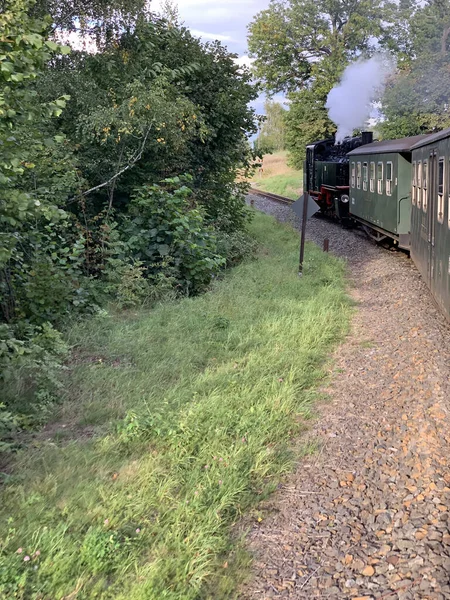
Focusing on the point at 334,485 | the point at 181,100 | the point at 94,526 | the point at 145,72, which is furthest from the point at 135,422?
the point at 145,72

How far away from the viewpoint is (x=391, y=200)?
1352 cm

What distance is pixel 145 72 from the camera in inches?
440

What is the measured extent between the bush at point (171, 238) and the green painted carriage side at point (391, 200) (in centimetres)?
456

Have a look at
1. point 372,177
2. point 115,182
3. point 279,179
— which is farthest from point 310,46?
point 115,182

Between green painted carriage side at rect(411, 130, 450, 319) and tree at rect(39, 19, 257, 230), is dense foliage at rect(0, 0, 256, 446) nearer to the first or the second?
tree at rect(39, 19, 257, 230)

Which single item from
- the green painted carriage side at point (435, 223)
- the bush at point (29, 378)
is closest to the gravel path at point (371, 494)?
the green painted carriage side at point (435, 223)

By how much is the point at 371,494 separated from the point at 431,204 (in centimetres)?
609

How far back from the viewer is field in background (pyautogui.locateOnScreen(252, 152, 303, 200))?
39.2m

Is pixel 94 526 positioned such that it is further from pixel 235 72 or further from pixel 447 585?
pixel 235 72

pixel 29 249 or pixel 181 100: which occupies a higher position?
pixel 181 100

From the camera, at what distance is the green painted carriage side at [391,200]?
41.9 ft

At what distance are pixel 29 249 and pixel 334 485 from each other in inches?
218

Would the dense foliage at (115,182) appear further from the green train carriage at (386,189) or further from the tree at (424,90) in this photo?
the tree at (424,90)

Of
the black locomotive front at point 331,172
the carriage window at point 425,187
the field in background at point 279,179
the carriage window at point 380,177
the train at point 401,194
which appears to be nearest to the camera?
the train at point 401,194
